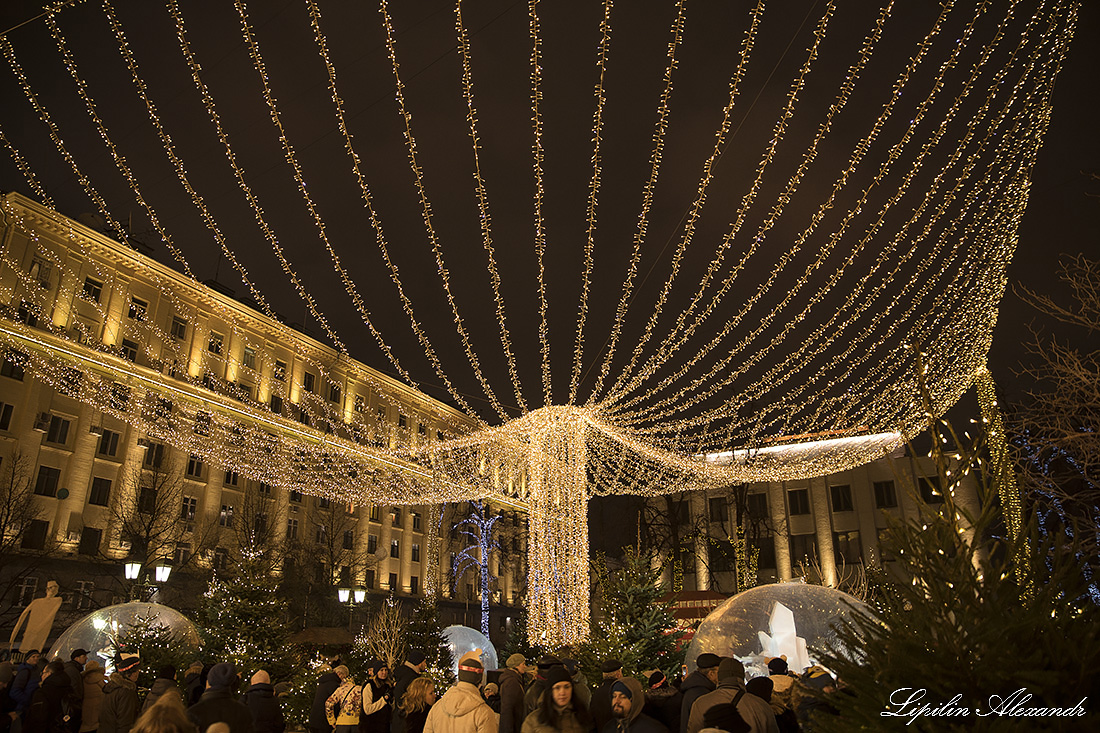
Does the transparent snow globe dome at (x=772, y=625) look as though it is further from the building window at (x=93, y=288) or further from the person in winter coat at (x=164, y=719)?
the building window at (x=93, y=288)

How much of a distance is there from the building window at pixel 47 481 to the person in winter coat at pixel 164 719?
1239 inches

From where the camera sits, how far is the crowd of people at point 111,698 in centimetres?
519

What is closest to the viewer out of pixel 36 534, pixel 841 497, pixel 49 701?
pixel 49 701

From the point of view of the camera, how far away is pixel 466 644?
54.5ft

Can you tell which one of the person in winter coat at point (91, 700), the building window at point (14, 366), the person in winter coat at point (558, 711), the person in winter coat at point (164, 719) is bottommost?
the person in winter coat at point (91, 700)

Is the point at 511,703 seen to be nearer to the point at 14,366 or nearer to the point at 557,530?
the point at 557,530

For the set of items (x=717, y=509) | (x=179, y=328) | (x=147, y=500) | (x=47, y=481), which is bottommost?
(x=147, y=500)

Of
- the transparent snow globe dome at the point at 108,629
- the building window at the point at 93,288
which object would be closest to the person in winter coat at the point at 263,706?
the transparent snow globe dome at the point at 108,629

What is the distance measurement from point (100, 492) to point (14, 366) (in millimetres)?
6377

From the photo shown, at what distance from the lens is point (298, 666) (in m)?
14.9

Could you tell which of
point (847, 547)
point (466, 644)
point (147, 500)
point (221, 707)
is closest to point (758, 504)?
point (847, 547)

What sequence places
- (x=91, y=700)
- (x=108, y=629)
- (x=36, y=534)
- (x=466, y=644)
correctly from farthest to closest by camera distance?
(x=36, y=534), (x=466, y=644), (x=108, y=629), (x=91, y=700)

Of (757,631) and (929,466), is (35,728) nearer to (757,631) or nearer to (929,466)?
(757,631)

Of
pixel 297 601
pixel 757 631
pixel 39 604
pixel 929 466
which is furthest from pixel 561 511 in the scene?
pixel 929 466
